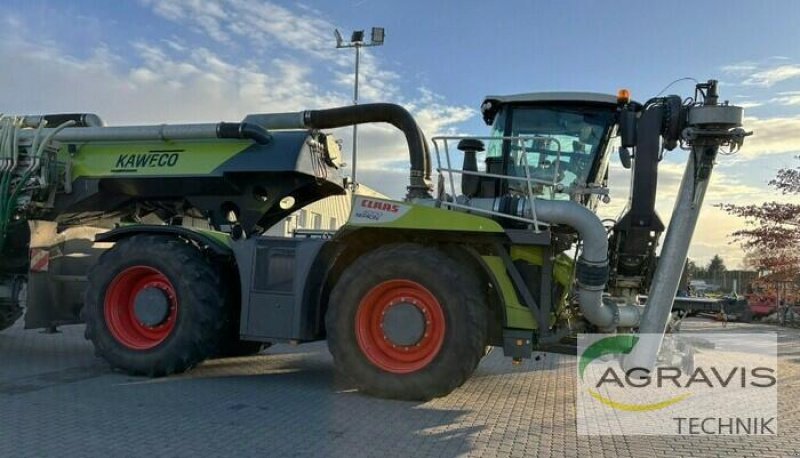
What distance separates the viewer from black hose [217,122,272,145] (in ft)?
23.7

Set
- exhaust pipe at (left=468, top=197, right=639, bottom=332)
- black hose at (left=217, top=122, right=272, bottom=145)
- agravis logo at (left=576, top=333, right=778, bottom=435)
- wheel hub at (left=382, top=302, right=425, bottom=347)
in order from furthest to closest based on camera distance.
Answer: black hose at (left=217, top=122, right=272, bottom=145), wheel hub at (left=382, top=302, right=425, bottom=347), exhaust pipe at (left=468, top=197, right=639, bottom=332), agravis logo at (left=576, top=333, right=778, bottom=435)

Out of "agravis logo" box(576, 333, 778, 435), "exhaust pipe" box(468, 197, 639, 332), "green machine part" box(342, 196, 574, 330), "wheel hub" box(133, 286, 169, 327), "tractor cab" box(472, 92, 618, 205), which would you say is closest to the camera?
"agravis logo" box(576, 333, 778, 435)

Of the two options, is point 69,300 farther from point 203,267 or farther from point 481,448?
point 481,448

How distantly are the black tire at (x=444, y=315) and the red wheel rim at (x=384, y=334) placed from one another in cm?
5

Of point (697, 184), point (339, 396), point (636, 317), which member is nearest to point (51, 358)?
point (339, 396)

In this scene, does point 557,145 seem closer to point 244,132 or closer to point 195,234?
point 244,132

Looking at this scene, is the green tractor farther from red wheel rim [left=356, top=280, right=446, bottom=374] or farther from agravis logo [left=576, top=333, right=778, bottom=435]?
agravis logo [left=576, top=333, right=778, bottom=435]

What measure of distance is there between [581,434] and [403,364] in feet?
5.56

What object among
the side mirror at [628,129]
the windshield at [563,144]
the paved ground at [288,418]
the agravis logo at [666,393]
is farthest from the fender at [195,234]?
the side mirror at [628,129]

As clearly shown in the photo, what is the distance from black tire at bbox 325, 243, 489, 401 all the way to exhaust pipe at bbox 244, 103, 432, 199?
1.90 metres

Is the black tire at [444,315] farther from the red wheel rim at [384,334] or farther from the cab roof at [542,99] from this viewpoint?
the cab roof at [542,99]

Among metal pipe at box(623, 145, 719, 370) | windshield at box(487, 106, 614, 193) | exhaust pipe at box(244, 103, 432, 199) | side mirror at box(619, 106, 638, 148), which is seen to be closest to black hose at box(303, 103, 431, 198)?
exhaust pipe at box(244, 103, 432, 199)

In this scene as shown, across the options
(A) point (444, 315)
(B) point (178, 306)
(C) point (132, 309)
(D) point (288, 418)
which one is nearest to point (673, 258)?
(A) point (444, 315)

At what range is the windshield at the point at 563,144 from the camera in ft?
21.3
